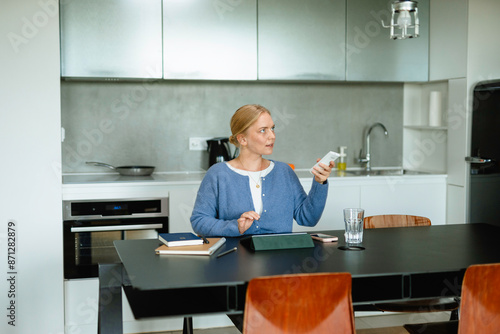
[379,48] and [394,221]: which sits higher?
[379,48]

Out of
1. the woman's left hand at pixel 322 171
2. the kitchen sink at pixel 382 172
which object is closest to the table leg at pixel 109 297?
the woman's left hand at pixel 322 171

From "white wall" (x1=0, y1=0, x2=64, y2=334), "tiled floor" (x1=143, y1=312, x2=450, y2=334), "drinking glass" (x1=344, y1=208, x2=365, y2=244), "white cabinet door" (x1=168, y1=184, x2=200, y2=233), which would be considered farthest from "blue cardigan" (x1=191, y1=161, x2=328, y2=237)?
"tiled floor" (x1=143, y1=312, x2=450, y2=334)

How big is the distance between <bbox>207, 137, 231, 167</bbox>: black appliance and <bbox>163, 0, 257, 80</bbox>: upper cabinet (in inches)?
17.8

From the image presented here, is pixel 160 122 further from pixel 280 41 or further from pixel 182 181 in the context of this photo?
pixel 280 41

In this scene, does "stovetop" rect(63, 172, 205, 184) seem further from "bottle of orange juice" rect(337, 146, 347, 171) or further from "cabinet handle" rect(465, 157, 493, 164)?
"cabinet handle" rect(465, 157, 493, 164)

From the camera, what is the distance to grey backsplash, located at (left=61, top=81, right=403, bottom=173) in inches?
170

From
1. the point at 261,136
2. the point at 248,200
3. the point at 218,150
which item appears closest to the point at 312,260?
the point at 248,200

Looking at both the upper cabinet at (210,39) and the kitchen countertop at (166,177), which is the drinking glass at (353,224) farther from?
the upper cabinet at (210,39)

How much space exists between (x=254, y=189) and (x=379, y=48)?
6.95 ft

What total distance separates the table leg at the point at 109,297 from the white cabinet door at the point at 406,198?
7.90 feet

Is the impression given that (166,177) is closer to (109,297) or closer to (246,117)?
(246,117)

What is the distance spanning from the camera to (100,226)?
3.79 m

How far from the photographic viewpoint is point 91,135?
4.31m

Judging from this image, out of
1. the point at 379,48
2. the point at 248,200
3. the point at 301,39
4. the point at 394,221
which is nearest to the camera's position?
the point at 248,200
